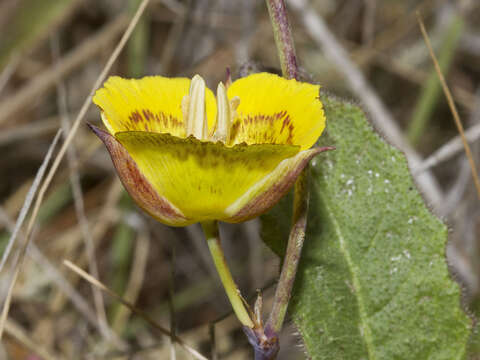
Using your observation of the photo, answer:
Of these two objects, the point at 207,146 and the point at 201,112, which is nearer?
the point at 207,146

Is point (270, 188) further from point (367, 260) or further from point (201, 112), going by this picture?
point (367, 260)

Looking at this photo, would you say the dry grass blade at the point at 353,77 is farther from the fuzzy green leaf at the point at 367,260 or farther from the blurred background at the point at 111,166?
the fuzzy green leaf at the point at 367,260

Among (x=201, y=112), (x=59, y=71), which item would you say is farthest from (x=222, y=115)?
(x=59, y=71)

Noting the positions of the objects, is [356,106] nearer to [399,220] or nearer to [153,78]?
Result: [399,220]

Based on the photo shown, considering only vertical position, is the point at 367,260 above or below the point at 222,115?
below

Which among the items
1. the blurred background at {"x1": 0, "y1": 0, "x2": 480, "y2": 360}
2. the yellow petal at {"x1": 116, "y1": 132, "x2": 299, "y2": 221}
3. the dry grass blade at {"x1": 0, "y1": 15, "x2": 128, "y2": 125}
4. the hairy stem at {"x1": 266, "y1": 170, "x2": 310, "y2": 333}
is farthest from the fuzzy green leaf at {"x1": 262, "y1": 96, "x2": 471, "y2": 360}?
the dry grass blade at {"x1": 0, "y1": 15, "x2": 128, "y2": 125}

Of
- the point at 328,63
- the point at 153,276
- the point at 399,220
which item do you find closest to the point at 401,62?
the point at 328,63

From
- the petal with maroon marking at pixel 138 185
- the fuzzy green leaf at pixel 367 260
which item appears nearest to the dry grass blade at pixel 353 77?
the fuzzy green leaf at pixel 367 260

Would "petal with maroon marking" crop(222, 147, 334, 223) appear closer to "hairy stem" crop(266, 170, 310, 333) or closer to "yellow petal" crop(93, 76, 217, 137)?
"hairy stem" crop(266, 170, 310, 333)
